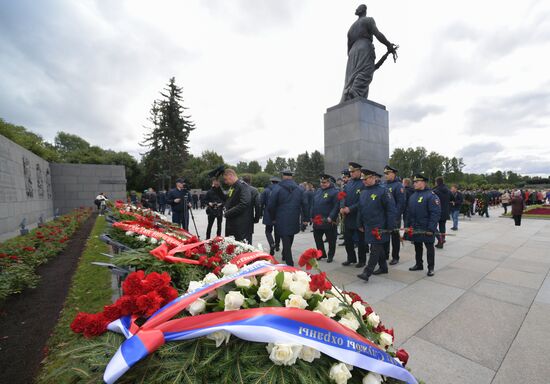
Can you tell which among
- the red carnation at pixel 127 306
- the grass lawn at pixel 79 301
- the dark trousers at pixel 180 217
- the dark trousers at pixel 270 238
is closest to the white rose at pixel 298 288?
the red carnation at pixel 127 306

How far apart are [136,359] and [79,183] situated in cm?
2453

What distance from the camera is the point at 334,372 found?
1.09 metres

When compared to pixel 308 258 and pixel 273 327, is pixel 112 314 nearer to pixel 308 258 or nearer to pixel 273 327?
pixel 273 327

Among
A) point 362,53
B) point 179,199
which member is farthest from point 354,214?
point 362,53

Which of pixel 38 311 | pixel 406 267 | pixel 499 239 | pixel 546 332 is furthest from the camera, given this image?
pixel 499 239

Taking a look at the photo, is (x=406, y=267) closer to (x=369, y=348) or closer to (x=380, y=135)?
(x=369, y=348)

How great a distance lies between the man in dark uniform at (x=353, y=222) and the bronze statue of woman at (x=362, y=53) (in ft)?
A: 19.7

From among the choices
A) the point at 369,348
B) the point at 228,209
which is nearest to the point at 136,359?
the point at 369,348

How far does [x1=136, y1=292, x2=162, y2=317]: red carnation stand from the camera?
51.5 inches

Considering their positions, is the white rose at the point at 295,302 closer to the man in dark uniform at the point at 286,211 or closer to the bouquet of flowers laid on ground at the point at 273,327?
the bouquet of flowers laid on ground at the point at 273,327

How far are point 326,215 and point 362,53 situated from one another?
7585 mm

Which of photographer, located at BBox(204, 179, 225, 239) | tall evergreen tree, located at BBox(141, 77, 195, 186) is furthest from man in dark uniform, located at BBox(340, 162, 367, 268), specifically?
tall evergreen tree, located at BBox(141, 77, 195, 186)

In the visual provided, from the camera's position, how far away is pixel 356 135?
10453 mm

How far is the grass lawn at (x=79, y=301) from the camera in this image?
8.49ft
